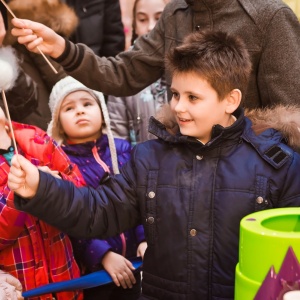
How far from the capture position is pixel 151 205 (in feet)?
4.74

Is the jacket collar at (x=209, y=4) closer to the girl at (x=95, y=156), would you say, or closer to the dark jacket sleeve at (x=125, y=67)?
the dark jacket sleeve at (x=125, y=67)

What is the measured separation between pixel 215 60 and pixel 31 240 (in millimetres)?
762

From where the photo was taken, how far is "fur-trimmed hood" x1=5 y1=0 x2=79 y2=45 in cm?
239

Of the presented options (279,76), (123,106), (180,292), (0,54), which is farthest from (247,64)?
(123,106)

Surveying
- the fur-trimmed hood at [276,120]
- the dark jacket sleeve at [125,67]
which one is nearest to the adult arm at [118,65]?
the dark jacket sleeve at [125,67]

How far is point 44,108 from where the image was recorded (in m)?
2.53

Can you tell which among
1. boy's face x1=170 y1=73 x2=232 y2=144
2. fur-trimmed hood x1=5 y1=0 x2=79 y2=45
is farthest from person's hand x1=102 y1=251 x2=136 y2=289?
fur-trimmed hood x1=5 y1=0 x2=79 y2=45

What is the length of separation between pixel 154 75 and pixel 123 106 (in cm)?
60

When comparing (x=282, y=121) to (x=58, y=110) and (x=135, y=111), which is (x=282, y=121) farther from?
(x=135, y=111)

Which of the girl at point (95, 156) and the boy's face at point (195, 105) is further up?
the boy's face at point (195, 105)

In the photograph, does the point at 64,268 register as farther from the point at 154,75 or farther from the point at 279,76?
the point at 279,76

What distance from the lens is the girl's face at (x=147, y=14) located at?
9.09 feet

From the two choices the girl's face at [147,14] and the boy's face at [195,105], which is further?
the girl's face at [147,14]

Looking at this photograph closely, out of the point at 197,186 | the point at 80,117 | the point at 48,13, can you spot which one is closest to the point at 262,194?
the point at 197,186
